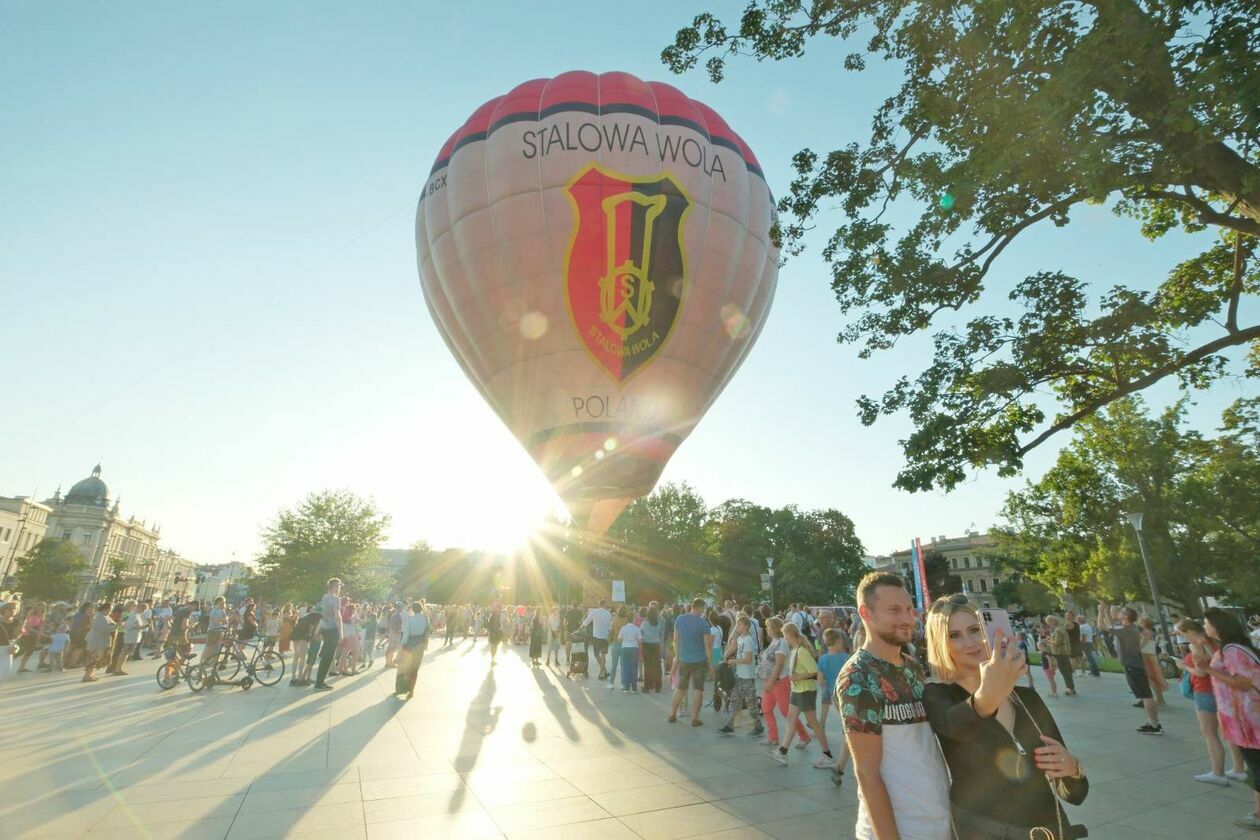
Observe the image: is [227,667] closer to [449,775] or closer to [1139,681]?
[449,775]

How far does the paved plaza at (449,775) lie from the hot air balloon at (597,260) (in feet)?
23.8

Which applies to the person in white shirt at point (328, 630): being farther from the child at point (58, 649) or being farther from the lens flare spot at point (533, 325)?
the child at point (58, 649)

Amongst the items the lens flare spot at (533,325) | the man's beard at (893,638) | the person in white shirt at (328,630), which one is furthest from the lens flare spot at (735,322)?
the man's beard at (893,638)

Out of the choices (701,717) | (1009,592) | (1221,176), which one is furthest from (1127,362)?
(1009,592)

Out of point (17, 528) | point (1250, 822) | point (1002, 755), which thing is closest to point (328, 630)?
point (1002, 755)

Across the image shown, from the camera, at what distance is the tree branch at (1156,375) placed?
10008 mm

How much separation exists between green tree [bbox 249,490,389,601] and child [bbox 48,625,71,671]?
3189 centimetres

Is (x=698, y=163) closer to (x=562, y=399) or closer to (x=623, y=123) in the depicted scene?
(x=623, y=123)

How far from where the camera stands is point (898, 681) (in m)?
2.61

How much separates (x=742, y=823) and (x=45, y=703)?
497 inches

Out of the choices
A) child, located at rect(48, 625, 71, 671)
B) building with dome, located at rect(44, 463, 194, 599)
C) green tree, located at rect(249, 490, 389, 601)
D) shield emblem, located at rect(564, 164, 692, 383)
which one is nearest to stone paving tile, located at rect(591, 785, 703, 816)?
shield emblem, located at rect(564, 164, 692, 383)

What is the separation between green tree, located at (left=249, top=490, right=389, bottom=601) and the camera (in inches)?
1916

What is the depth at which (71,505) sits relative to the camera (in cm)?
10744

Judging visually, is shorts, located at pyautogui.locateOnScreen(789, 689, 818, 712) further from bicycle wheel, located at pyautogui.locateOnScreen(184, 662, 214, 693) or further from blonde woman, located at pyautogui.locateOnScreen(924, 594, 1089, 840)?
bicycle wheel, located at pyautogui.locateOnScreen(184, 662, 214, 693)
